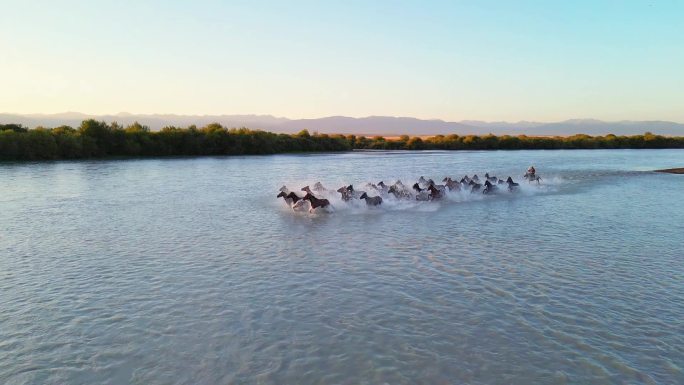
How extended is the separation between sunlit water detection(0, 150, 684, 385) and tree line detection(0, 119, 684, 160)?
166 feet

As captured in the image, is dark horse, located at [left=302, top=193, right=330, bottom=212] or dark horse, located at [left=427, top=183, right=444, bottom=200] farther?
dark horse, located at [left=427, top=183, right=444, bottom=200]

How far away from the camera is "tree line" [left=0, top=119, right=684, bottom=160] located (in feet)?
211

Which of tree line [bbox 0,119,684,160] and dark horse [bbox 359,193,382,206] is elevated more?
tree line [bbox 0,119,684,160]

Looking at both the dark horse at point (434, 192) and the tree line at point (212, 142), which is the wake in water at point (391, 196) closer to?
the dark horse at point (434, 192)

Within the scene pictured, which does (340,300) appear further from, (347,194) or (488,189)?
(488,189)

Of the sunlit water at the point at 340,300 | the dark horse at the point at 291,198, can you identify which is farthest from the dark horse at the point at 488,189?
the dark horse at the point at 291,198

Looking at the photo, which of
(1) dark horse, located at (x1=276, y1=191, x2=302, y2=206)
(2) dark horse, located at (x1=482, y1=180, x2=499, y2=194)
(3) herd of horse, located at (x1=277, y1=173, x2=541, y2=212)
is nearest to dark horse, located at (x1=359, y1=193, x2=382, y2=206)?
(3) herd of horse, located at (x1=277, y1=173, x2=541, y2=212)

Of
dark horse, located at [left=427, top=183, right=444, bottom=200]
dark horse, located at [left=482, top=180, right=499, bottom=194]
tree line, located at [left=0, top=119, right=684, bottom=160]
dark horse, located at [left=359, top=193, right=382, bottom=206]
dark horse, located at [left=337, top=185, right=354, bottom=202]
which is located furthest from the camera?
tree line, located at [left=0, top=119, right=684, bottom=160]

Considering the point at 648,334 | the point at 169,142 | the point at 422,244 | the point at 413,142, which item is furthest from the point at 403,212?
the point at 413,142

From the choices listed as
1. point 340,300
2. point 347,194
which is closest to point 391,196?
point 347,194

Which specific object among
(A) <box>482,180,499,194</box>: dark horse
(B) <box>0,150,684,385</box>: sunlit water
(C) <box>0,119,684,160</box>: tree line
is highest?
(C) <box>0,119,684,160</box>: tree line

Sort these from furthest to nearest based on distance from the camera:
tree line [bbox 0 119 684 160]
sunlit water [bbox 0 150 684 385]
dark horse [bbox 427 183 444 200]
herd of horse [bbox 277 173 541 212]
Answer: tree line [bbox 0 119 684 160]
dark horse [bbox 427 183 444 200]
herd of horse [bbox 277 173 541 212]
sunlit water [bbox 0 150 684 385]

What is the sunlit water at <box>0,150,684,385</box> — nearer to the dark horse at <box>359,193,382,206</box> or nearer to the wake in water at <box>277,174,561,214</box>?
the wake in water at <box>277,174,561,214</box>

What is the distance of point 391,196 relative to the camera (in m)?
26.7
